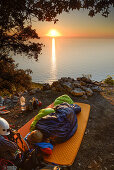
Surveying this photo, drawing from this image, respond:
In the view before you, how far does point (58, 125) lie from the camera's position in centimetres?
323

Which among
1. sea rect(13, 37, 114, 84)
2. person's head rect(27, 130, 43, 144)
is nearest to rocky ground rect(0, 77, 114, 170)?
person's head rect(27, 130, 43, 144)

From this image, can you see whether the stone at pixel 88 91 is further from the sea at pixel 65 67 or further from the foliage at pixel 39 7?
the foliage at pixel 39 7

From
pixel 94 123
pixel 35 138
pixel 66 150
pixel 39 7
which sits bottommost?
pixel 94 123

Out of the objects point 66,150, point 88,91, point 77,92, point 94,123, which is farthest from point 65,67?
point 66,150

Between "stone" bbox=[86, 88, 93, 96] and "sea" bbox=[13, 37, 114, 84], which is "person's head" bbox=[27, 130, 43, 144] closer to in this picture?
"sea" bbox=[13, 37, 114, 84]

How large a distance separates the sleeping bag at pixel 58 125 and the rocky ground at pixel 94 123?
644 millimetres

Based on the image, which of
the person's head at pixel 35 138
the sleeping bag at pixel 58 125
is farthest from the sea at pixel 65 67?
the person's head at pixel 35 138

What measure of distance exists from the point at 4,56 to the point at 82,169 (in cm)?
507

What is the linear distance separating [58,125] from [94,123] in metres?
1.92

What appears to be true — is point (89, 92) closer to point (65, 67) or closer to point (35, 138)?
point (35, 138)

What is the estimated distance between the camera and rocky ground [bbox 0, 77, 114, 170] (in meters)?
3.10

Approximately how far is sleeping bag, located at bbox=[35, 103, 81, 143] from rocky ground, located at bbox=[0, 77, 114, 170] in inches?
25.4

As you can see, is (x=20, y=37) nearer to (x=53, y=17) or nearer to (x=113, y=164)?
(x=53, y=17)

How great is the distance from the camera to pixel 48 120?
327cm
